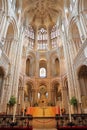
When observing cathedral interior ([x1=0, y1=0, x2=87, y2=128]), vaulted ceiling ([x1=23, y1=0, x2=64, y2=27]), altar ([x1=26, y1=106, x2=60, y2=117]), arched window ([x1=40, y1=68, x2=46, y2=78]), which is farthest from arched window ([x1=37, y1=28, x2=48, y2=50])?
altar ([x1=26, y1=106, x2=60, y2=117])

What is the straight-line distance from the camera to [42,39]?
32.4 m

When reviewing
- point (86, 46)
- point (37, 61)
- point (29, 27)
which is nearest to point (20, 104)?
point (37, 61)

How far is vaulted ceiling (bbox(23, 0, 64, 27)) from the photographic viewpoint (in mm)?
26516

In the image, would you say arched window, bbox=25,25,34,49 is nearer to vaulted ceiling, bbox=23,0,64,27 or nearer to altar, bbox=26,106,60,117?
vaulted ceiling, bbox=23,0,64,27

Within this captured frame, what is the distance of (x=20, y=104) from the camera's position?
21906mm

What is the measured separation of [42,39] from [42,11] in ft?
23.4

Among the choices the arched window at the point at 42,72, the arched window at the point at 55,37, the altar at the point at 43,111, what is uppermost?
the arched window at the point at 55,37

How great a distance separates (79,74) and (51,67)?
1236 centimetres

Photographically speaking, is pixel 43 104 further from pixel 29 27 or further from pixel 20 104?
pixel 29 27

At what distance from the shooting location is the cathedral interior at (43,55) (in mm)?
15219

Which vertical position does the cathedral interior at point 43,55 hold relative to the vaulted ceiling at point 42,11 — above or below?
below

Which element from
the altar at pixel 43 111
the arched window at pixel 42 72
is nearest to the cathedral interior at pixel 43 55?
the arched window at pixel 42 72

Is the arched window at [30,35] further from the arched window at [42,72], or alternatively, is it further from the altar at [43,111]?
the altar at [43,111]

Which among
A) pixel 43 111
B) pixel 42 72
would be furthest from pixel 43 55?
pixel 43 111
